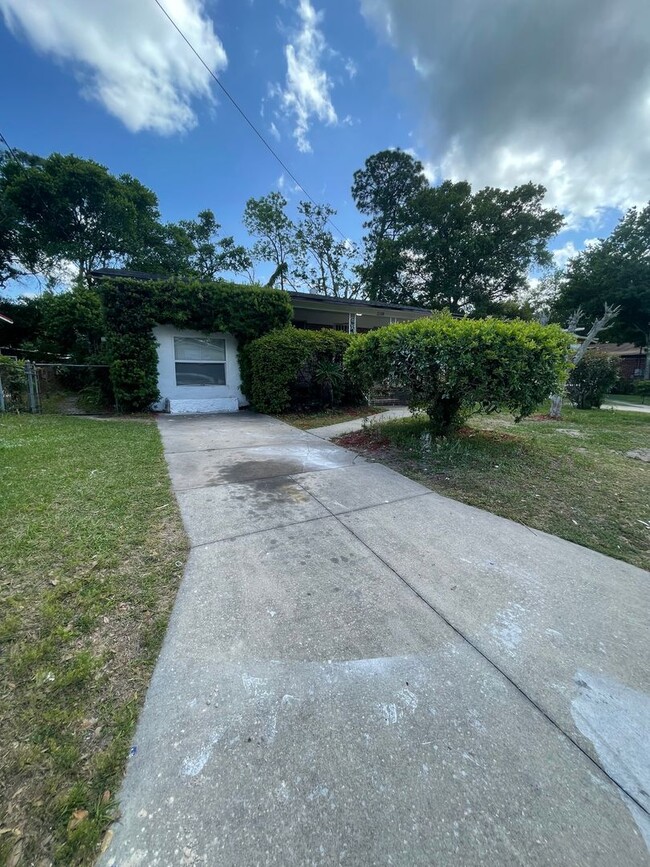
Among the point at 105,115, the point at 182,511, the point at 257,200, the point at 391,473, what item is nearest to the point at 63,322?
the point at 105,115

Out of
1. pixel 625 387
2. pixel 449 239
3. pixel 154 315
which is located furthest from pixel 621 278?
pixel 154 315

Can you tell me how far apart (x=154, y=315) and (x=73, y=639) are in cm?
853

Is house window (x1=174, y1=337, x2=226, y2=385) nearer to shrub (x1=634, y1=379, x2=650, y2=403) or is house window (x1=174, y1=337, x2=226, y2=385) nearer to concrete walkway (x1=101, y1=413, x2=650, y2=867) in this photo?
concrete walkway (x1=101, y1=413, x2=650, y2=867)

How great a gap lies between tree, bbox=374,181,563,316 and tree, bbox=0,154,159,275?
16782mm

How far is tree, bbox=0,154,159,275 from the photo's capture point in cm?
1666

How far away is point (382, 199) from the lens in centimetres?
2748

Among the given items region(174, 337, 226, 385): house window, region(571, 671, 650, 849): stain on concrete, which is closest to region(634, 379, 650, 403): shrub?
region(174, 337, 226, 385): house window

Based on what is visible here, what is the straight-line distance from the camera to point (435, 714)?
4.59 ft

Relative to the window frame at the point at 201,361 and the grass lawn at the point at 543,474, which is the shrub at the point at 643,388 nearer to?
the grass lawn at the point at 543,474

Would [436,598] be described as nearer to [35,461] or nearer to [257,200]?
[35,461]

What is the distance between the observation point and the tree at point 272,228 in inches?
931

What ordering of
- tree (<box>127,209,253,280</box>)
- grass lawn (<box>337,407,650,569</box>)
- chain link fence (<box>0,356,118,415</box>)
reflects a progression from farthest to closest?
1. tree (<box>127,209,253,280</box>)
2. chain link fence (<box>0,356,118,415</box>)
3. grass lawn (<box>337,407,650,569</box>)

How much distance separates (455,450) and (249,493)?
3028mm

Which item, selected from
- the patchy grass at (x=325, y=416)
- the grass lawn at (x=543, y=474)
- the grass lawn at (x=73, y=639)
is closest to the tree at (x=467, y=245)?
the patchy grass at (x=325, y=416)
